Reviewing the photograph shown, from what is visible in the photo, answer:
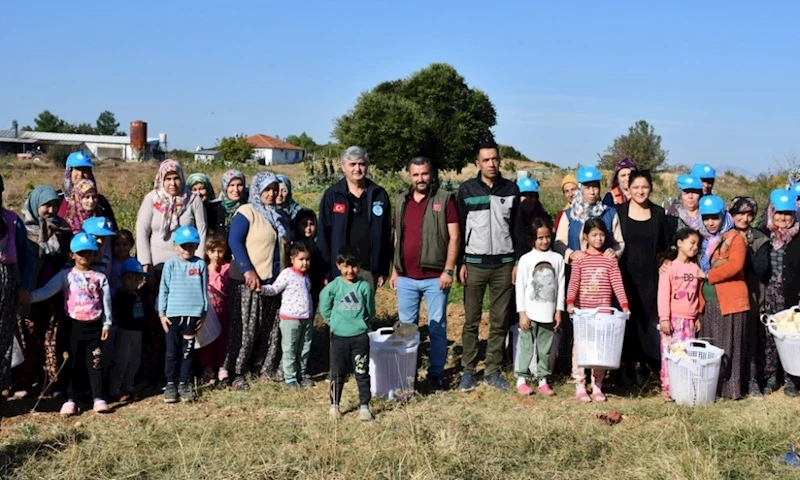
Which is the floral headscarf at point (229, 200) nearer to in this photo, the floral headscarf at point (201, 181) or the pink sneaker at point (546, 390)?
the floral headscarf at point (201, 181)

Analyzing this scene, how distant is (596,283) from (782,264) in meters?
1.49

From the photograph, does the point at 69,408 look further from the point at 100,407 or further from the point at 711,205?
the point at 711,205

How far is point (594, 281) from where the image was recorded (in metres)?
5.50

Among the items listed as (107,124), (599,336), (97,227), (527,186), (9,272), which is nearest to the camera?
(9,272)

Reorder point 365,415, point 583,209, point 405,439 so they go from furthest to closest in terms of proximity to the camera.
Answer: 1. point 583,209
2. point 365,415
3. point 405,439

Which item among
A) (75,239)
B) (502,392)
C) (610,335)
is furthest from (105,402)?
(610,335)

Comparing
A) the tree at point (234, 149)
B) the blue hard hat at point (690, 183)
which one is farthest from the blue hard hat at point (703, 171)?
the tree at point (234, 149)

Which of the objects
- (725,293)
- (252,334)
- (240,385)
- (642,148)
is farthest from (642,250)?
(642,148)

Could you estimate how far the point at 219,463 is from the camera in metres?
4.01

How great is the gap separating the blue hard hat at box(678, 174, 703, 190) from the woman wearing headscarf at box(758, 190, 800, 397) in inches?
20.8

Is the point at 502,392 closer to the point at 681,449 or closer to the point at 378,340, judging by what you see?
the point at 378,340

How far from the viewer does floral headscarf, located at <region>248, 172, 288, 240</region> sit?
5.69m

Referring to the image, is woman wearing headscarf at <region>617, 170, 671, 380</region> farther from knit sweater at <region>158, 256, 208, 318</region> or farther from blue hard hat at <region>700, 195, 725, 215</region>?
knit sweater at <region>158, 256, 208, 318</region>

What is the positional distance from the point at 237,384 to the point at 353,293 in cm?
137
